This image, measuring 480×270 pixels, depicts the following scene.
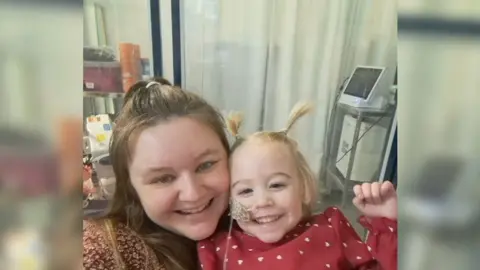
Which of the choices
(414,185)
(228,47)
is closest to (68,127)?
(228,47)

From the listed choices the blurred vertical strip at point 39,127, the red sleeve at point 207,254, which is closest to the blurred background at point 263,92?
the blurred vertical strip at point 39,127

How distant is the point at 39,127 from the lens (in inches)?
16.6

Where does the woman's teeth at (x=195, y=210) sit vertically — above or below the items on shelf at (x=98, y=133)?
below

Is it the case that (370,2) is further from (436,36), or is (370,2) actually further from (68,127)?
(68,127)

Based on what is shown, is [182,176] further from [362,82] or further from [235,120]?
[362,82]

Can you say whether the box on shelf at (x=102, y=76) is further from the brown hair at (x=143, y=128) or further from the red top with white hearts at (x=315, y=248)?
the red top with white hearts at (x=315, y=248)

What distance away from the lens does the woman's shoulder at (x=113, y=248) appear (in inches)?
21.1

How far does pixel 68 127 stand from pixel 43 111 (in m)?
0.02

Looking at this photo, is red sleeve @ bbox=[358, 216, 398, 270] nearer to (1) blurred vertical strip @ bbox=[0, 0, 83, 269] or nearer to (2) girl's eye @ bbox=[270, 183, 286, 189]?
(2) girl's eye @ bbox=[270, 183, 286, 189]

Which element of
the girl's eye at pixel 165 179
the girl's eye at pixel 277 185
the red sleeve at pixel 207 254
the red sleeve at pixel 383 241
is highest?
the girl's eye at pixel 165 179

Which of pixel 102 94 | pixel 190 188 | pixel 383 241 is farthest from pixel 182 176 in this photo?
pixel 383 241

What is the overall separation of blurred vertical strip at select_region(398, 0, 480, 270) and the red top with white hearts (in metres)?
0.05

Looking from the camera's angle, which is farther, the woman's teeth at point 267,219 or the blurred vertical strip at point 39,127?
the woman's teeth at point 267,219

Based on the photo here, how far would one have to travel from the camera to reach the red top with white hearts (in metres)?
0.57
